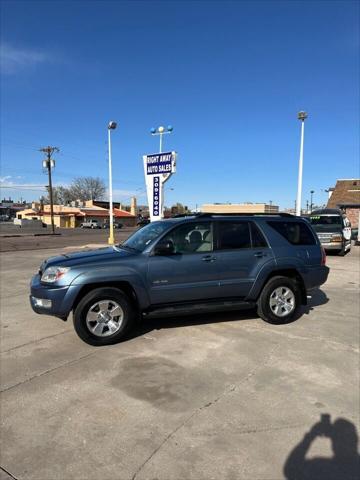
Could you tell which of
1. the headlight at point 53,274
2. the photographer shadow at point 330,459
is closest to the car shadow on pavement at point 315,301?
the photographer shadow at point 330,459

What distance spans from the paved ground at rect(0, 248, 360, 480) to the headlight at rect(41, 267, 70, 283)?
90cm

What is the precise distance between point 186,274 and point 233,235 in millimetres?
1083

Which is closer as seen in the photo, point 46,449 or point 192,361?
point 46,449

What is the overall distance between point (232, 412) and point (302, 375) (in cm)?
123

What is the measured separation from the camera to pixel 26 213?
4203 inches

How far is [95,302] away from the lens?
5438 mm

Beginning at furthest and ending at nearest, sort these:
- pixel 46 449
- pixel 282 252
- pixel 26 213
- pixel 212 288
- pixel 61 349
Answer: pixel 26 213 < pixel 282 252 < pixel 212 288 < pixel 61 349 < pixel 46 449

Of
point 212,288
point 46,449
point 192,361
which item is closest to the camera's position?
point 46,449

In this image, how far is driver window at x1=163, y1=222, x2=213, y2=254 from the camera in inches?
237

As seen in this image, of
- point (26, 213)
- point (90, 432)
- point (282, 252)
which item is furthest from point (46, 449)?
point (26, 213)

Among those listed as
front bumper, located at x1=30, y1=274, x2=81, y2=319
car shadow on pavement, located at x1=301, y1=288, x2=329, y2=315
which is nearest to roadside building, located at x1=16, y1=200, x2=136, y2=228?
car shadow on pavement, located at x1=301, y1=288, x2=329, y2=315

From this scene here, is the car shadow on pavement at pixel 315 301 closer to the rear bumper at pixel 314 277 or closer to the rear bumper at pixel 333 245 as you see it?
the rear bumper at pixel 314 277

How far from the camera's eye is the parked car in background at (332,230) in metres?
17.7

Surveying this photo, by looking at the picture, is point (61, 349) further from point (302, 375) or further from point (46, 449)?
point (302, 375)
